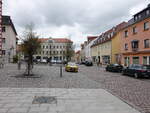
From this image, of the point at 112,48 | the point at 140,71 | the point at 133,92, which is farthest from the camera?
the point at 112,48

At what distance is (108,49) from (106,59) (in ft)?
11.1

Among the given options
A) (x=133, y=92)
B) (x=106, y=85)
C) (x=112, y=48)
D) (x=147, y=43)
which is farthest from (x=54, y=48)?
(x=133, y=92)

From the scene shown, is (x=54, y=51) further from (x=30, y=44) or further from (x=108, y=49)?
(x=30, y=44)

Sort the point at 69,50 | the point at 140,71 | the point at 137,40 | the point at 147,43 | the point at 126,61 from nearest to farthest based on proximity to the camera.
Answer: the point at 140,71, the point at 147,43, the point at 137,40, the point at 126,61, the point at 69,50

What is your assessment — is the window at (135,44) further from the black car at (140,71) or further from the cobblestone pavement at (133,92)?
the cobblestone pavement at (133,92)

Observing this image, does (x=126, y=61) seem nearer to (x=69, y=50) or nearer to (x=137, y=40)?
(x=137, y=40)

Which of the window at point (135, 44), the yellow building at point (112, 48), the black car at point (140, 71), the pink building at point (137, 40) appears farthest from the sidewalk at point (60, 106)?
the yellow building at point (112, 48)

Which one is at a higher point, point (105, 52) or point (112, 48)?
point (112, 48)

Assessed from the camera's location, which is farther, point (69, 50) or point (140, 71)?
point (69, 50)

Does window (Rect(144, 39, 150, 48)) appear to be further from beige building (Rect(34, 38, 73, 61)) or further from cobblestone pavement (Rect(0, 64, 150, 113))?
beige building (Rect(34, 38, 73, 61))

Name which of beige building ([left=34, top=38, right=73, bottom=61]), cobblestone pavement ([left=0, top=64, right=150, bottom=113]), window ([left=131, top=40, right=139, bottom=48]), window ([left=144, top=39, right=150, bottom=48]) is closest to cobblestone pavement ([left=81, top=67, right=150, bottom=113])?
cobblestone pavement ([left=0, top=64, right=150, bottom=113])

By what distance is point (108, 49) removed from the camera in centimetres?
4222

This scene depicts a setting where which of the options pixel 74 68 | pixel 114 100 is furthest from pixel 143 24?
pixel 114 100

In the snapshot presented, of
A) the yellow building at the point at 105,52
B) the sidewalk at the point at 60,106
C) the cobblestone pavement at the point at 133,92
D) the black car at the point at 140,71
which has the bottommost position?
the cobblestone pavement at the point at 133,92
